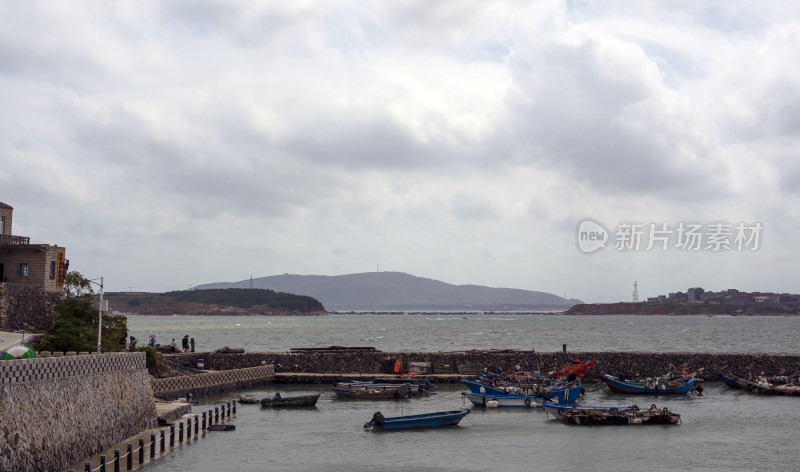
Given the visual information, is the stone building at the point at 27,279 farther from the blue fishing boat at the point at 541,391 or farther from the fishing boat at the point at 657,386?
the fishing boat at the point at 657,386

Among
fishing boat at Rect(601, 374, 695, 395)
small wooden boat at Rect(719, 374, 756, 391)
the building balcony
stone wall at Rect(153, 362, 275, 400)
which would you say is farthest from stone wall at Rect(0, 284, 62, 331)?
small wooden boat at Rect(719, 374, 756, 391)

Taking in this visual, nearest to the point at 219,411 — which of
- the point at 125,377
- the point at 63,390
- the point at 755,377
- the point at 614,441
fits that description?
the point at 125,377

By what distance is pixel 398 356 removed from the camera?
67812mm

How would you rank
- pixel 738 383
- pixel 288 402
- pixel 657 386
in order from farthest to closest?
1. pixel 738 383
2. pixel 657 386
3. pixel 288 402

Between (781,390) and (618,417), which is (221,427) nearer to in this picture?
(618,417)

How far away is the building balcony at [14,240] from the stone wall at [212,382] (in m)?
20.8

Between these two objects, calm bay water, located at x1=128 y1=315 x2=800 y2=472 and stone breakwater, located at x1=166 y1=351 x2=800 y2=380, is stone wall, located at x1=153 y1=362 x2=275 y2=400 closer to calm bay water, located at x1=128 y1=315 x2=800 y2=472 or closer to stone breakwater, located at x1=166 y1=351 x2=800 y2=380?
calm bay water, located at x1=128 y1=315 x2=800 y2=472

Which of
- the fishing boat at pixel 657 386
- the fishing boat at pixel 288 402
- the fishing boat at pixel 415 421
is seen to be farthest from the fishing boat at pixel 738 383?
the fishing boat at pixel 288 402

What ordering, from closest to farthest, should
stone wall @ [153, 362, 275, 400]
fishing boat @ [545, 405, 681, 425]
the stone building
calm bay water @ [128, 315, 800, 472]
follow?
calm bay water @ [128, 315, 800, 472] → fishing boat @ [545, 405, 681, 425] → stone wall @ [153, 362, 275, 400] → the stone building

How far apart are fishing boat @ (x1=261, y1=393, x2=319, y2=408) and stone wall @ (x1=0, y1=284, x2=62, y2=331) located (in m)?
20.7

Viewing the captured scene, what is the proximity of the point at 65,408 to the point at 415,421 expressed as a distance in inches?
774

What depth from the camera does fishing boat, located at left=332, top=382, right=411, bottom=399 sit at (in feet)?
180

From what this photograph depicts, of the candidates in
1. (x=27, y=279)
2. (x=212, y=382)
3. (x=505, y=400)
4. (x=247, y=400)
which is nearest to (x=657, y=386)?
(x=505, y=400)

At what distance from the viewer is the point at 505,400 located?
5088cm
